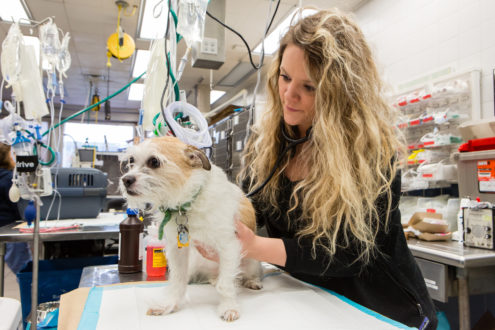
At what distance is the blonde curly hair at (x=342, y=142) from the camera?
0.99 m

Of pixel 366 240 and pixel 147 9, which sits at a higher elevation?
pixel 147 9

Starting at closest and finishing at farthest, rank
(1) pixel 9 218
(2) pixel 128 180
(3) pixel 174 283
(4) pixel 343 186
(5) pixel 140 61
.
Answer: (2) pixel 128 180, (3) pixel 174 283, (4) pixel 343 186, (1) pixel 9 218, (5) pixel 140 61

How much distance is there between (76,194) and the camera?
2.56m

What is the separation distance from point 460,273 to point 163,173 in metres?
1.52

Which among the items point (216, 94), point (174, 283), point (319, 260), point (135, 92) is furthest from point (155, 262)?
point (135, 92)

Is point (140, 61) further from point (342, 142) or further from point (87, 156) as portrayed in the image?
point (342, 142)

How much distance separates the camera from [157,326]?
0.73 metres

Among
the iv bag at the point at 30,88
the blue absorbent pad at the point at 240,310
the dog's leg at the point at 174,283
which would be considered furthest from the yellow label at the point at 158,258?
the iv bag at the point at 30,88

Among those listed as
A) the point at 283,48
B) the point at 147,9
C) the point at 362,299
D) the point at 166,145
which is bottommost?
the point at 362,299

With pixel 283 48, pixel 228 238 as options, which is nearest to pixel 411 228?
pixel 283 48

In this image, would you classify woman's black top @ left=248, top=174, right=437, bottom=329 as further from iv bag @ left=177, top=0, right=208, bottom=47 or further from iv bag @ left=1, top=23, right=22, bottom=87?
iv bag @ left=1, top=23, right=22, bottom=87

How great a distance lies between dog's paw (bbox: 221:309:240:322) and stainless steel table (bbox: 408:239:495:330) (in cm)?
127

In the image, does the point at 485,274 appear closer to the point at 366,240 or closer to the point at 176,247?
the point at 366,240

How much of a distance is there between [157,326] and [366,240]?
60 cm
